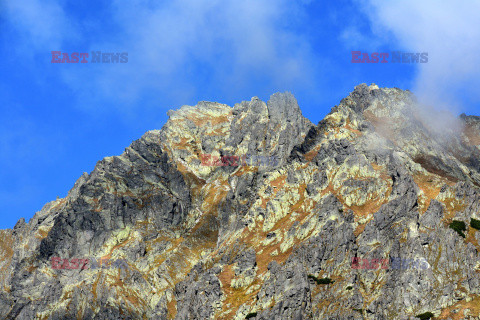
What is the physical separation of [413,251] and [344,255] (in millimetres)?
22448

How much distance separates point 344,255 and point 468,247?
36.2 meters

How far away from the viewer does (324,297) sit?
484ft

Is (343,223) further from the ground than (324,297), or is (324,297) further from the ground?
(343,223)

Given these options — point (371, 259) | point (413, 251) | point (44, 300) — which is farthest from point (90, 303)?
point (413, 251)

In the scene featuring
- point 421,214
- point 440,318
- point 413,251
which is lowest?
point 440,318

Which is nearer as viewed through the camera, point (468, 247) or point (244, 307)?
point (468, 247)

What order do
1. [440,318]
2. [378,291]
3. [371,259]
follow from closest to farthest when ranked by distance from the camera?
[440,318] → [378,291] → [371,259]

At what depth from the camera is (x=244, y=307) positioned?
154500mm

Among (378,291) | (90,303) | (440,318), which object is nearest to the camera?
(440,318)

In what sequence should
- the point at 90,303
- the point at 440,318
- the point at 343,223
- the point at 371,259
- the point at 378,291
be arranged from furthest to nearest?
the point at 90,303
the point at 343,223
the point at 371,259
the point at 378,291
the point at 440,318

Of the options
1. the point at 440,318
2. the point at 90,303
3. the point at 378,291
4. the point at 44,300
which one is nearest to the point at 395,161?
the point at 378,291

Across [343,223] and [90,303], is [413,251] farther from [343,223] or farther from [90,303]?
[90,303]

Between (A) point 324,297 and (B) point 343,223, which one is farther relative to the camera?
(B) point 343,223

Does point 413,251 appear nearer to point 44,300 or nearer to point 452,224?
point 452,224
